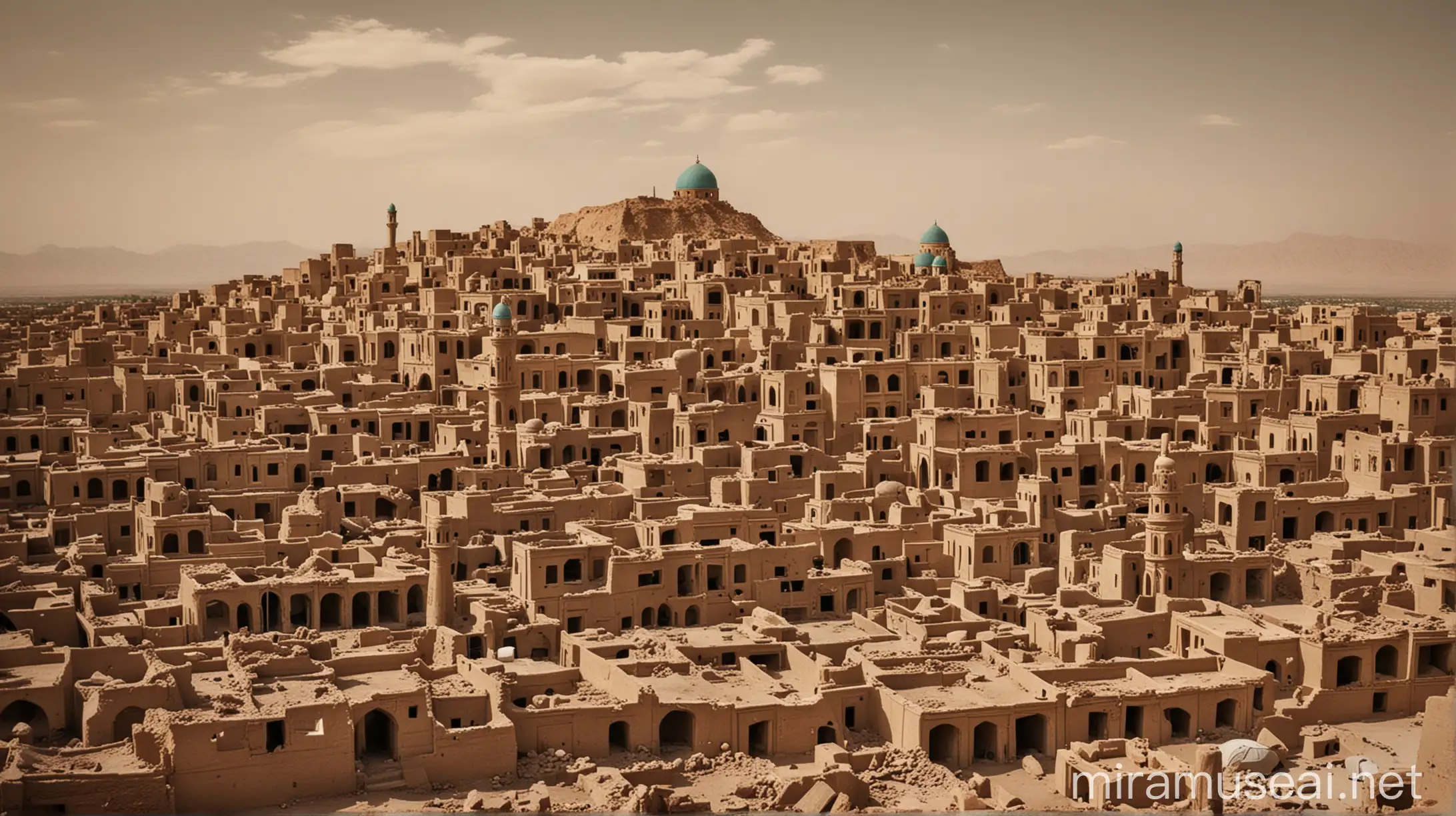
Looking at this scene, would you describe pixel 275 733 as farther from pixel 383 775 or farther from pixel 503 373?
pixel 503 373

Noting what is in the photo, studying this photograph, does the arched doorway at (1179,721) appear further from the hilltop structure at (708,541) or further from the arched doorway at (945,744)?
the arched doorway at (945,744)

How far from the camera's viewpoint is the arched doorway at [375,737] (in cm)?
1673

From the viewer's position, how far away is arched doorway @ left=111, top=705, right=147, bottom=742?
16047 mm

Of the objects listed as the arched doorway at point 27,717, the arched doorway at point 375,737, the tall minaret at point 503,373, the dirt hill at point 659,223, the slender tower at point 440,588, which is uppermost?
the dirt hill at point 659,223

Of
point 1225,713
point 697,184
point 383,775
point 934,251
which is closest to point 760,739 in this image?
point 383,775

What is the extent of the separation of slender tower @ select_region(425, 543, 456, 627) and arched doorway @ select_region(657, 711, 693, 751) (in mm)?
3343

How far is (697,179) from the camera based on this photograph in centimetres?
4625

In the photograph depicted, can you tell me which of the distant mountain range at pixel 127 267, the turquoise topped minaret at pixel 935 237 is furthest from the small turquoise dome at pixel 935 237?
the distant mountain range at pixel 127 267

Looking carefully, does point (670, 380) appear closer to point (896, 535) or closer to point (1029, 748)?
point (896, 535)

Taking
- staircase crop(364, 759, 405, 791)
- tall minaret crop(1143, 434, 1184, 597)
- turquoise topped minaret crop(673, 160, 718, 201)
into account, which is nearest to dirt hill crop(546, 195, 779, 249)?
turquoise topped minaret crop(673, 160, 718, 201)

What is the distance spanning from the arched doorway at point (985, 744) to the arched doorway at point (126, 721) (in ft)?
26.0

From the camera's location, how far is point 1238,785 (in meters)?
15.9

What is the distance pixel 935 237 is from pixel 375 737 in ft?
84.4

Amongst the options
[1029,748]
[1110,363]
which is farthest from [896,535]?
[1110,363]
